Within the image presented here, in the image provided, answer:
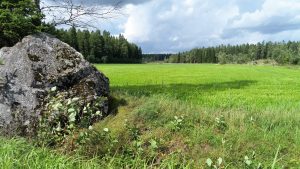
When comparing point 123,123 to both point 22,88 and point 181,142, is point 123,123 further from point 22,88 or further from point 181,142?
point 22,88

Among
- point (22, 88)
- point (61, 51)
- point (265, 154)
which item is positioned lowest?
point (265, 154)

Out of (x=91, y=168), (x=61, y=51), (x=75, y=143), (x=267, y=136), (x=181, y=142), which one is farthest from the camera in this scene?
(x=61, y=51)

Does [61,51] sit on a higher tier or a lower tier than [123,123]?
higher

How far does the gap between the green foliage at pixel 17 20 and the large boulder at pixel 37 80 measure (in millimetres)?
687

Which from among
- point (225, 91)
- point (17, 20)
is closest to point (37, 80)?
point (17, 20)

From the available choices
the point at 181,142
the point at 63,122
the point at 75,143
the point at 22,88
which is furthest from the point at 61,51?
the point at 181,142

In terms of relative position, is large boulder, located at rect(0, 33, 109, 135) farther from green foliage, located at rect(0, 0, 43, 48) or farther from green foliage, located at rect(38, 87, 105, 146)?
green foliage, located at rect(0, 0, 43, 48)

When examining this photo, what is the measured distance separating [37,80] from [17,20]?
2.28m

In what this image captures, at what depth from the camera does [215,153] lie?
727cm

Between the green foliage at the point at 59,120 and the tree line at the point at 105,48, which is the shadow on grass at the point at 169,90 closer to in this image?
the green foliage at the point at 59,120

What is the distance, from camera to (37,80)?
905 centimetres

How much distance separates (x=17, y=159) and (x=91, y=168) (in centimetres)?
102

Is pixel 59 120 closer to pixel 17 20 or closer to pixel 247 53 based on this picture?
pixel 17 20

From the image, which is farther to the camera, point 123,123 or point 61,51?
point 61,51
